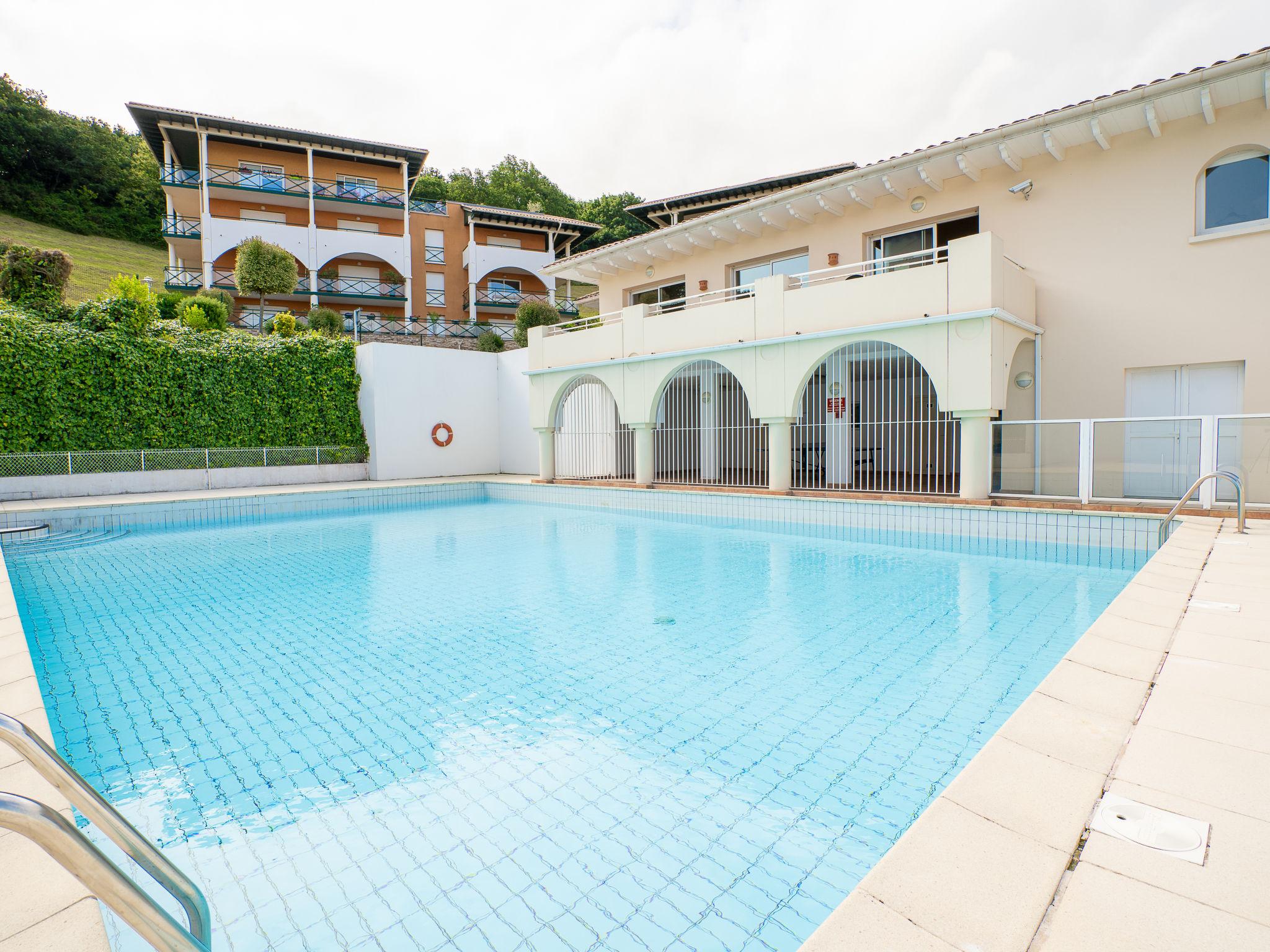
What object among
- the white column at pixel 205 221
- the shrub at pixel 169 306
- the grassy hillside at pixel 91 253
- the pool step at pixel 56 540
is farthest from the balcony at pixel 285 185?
the pool step at pixel 56 540

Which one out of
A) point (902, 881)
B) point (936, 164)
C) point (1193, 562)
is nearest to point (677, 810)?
point (902, 881)

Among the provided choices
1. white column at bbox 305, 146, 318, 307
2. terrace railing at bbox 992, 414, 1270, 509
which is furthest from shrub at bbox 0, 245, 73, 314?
terrace railing at bbox 992, 414, 1270, 509

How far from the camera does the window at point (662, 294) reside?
54.8 ft

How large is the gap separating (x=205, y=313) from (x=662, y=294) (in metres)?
12.6

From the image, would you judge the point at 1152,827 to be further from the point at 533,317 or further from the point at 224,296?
the point at 224,296

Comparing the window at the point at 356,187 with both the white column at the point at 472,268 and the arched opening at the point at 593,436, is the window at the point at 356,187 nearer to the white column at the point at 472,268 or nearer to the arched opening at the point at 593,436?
the white column at the point at 472,268

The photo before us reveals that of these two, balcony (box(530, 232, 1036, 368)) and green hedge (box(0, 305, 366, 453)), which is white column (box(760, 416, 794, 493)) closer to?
balcony (box(530, 232, 1036, 368))

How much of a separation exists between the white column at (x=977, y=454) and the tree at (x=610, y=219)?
27.5m

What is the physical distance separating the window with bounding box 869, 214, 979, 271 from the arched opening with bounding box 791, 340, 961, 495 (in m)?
1.63

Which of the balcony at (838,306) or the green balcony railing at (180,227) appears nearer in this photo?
the balcony at (838,306)

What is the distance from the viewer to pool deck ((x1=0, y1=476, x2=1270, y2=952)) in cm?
159

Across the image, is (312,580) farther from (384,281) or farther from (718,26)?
(384,281)

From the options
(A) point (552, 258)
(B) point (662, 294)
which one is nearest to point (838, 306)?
(B) point (662, 294)

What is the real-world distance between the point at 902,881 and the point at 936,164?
1225 cm
